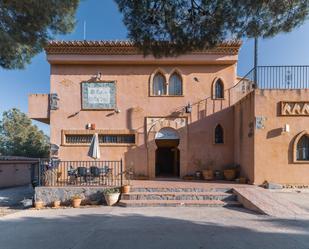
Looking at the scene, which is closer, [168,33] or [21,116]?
[168,33]

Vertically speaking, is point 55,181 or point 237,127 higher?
point 237,127

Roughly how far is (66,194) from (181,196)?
4.71 m

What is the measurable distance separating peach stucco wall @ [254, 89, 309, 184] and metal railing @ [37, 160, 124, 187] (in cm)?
620

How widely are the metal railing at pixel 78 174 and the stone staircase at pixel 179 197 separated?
112 cm

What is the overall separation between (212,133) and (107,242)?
32.2 ft

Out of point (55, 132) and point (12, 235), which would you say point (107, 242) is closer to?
point (12, 235)

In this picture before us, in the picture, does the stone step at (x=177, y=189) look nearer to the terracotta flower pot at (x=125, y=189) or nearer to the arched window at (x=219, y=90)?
the terracotta flower pot at (x=125, y=189)

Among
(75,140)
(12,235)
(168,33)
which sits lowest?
(12,235)

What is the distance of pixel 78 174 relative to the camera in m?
12.0

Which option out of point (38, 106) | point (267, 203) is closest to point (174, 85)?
point (38, 106)

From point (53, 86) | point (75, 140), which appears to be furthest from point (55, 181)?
point (53, 86)

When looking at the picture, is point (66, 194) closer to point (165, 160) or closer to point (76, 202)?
point (76, 202)

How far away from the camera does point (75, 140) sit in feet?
47.8

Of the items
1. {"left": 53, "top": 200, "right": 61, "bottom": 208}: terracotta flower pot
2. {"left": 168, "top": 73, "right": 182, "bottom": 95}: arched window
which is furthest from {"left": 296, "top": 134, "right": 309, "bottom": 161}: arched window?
{"left": 53, "top": 200, "right": 61, "bottom": 208}: terracotta flower pot
